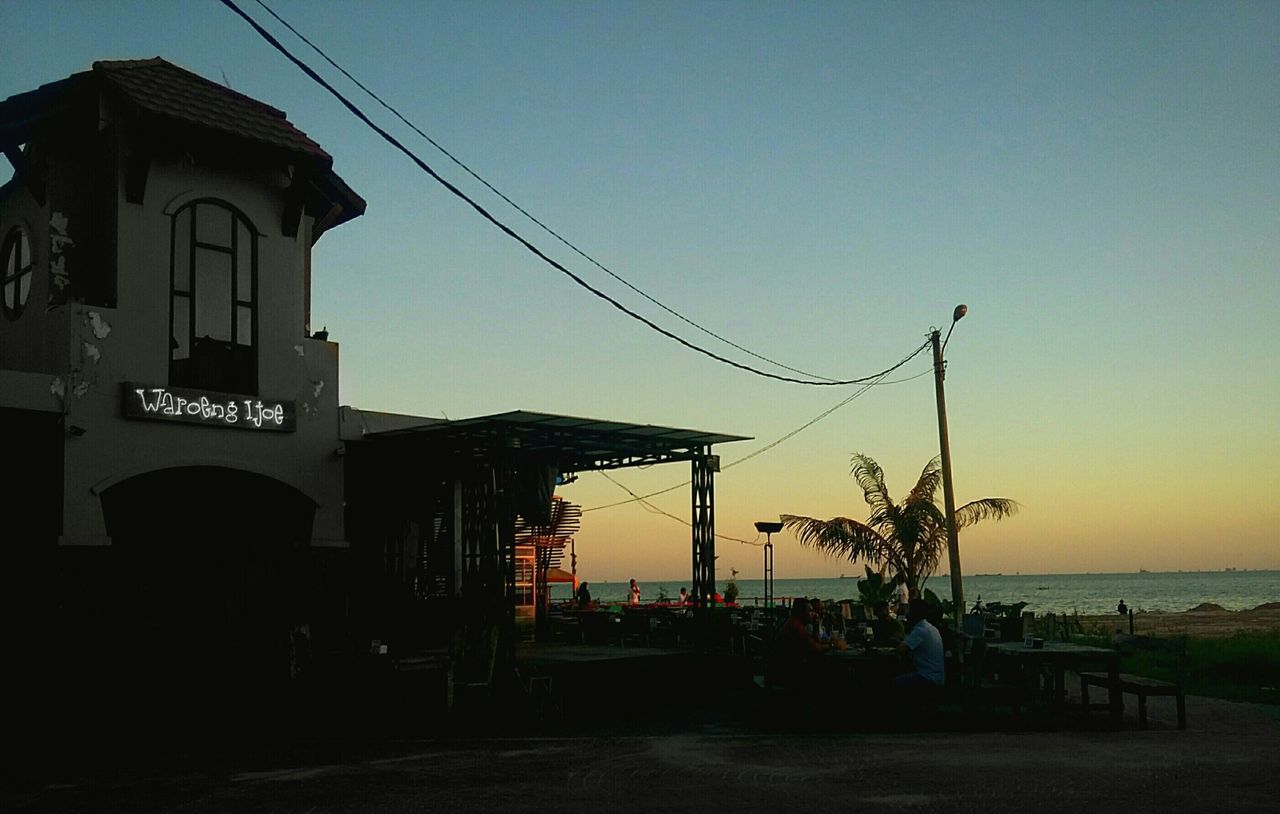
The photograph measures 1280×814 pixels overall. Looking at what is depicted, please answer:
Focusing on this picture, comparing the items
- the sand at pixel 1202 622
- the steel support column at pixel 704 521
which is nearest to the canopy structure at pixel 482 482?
the steel support column at pixel 704 521

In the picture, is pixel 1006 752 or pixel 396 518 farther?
pixel 396 518

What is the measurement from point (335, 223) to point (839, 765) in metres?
12.3

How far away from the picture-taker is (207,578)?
1761 centimetres

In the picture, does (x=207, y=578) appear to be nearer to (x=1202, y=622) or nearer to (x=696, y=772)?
(x=696, y=772)

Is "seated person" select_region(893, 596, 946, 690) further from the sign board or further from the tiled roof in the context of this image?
the tiled roof

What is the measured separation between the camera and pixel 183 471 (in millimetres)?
16766

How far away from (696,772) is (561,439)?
9.99m

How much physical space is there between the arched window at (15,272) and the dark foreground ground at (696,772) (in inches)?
237

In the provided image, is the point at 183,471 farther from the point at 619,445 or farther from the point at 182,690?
the point at 619,445

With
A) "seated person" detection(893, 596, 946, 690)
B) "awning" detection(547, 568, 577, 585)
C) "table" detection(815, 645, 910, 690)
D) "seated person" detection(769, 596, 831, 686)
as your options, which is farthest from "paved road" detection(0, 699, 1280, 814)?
"awning" detection(547, 568, 577, 585)

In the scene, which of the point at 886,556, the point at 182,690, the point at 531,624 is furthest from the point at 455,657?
the point at 886,556

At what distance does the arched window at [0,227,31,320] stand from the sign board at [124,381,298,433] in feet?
7.71

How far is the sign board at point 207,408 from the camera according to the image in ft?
52.3

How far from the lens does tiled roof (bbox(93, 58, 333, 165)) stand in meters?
16.1
